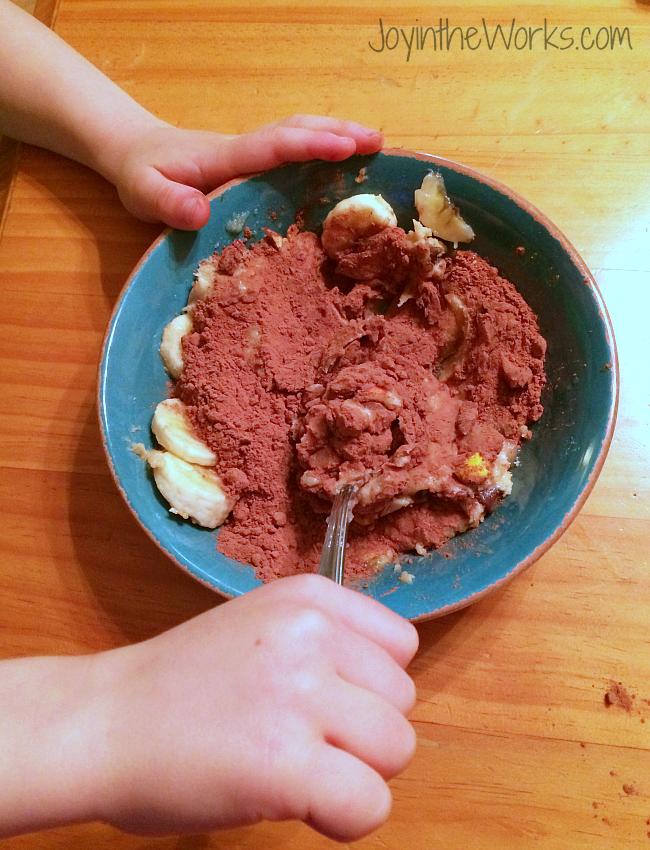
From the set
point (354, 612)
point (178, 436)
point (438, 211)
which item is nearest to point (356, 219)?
point (438, 211)

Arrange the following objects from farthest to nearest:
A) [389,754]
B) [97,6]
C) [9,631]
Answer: [97,6], [9,631], [389,754]

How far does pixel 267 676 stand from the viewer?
365 millimetres

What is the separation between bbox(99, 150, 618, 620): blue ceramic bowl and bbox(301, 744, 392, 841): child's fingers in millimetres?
188

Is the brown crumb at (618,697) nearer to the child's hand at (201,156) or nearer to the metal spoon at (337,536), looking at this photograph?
the metal spoon at (337,536)

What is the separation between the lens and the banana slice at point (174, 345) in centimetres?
65

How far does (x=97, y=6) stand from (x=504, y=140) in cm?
66

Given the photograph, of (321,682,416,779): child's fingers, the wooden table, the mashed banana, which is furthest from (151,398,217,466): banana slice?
(321,682,416,779): child's fingers

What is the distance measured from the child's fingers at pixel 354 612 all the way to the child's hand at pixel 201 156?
0.43 metres

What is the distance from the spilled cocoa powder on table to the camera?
1.96 ft

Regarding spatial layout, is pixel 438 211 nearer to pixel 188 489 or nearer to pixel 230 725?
pixel 188 489

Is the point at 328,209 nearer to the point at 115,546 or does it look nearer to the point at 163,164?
the point at 163,164

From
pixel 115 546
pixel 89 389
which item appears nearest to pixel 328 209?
pixel 89 389

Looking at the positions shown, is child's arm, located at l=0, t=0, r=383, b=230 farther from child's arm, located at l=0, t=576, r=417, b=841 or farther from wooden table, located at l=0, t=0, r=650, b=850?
child's arm, located at l=0, t=576, r=417, b=841

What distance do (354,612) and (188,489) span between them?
26cm
